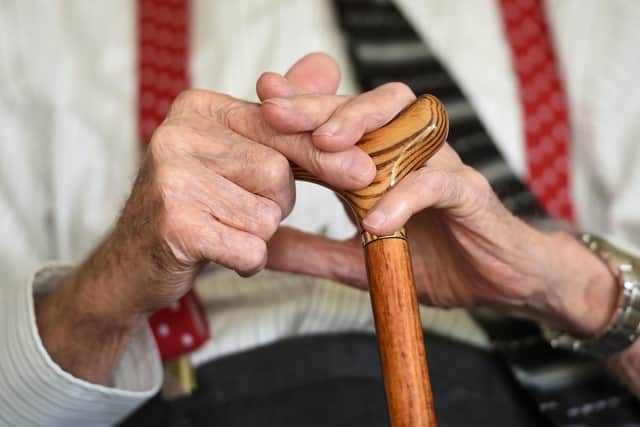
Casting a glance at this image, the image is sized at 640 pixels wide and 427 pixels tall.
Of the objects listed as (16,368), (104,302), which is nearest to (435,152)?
(104,302)

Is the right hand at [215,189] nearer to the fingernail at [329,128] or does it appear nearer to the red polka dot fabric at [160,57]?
the fingernail at [329,128]

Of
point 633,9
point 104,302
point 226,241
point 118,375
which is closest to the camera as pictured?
point 226,241

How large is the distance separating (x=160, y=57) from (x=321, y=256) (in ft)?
1.37

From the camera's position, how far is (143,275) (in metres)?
0.68

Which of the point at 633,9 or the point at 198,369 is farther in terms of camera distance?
the point at 633,9

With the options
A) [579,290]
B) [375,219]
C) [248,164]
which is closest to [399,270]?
[375,219]

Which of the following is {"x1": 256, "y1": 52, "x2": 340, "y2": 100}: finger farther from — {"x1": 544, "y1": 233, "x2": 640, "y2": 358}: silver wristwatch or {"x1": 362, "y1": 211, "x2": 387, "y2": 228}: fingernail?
{"x1": 544, "y1": 233, "x2": 640, "y2": 358}: silver wristwatch

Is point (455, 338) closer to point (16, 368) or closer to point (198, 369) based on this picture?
point (198, 369)

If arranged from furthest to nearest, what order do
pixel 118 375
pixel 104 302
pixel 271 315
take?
pixel 271 315 < pixel 118 375 < pixel 104 302

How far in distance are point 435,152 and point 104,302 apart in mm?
324

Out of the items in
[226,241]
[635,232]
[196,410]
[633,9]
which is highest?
[633,9]

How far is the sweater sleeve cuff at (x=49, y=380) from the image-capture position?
2.45 feet

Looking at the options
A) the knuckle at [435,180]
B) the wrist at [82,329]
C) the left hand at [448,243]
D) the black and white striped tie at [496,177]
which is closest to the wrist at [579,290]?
the left hand at [448,243]

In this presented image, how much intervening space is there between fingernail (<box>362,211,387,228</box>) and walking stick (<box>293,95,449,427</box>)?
0.01 m
